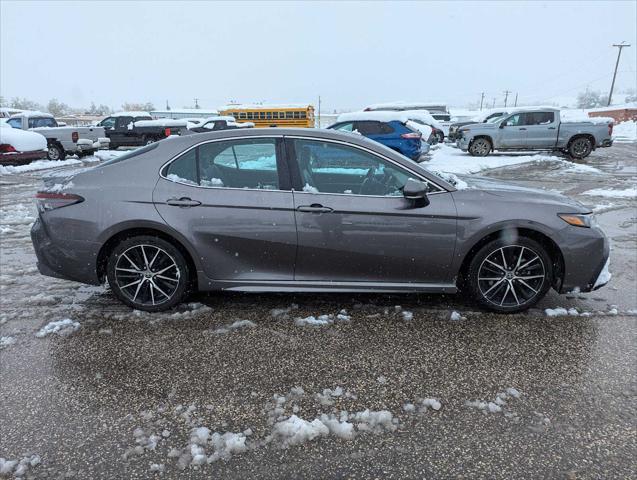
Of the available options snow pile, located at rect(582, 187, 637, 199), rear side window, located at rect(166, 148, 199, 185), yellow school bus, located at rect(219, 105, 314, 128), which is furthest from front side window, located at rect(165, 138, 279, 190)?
yellow school bus, located at rect(219, 105, 314, 128)

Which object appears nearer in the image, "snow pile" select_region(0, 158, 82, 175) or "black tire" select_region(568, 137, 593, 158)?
"snow pile" select_region(0, 158, 82, 175)

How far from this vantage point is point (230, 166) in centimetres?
391

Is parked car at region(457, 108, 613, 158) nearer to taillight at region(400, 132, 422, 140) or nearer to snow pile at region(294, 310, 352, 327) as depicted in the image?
taillight at region(400, 132, 422, 140)

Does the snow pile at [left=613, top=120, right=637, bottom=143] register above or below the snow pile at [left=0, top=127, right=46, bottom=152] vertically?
below

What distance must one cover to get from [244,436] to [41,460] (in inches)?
38.9

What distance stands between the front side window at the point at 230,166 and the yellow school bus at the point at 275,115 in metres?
28.5

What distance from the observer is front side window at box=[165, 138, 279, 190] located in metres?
3.78

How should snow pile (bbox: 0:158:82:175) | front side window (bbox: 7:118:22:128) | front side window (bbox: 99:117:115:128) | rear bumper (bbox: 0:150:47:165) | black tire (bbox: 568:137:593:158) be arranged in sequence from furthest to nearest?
front side window (bbox: 99:117:115:128) → front side window (bbox: 7:118:22:128) → black tire (bbox: 568:137:593:158) → snow pile (bbox: 0:158:82:175) → rear bumper (bbox: 0:150:47:165)

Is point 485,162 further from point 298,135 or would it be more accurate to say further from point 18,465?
point 18,465

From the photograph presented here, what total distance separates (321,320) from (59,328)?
81.7 inches

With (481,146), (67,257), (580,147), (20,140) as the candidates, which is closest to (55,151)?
(20,140)

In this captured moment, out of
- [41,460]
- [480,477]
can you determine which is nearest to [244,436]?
[41,460]

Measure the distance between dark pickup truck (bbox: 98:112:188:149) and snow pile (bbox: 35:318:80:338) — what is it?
18690 mm

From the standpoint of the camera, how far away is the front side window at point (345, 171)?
371 centimetres
